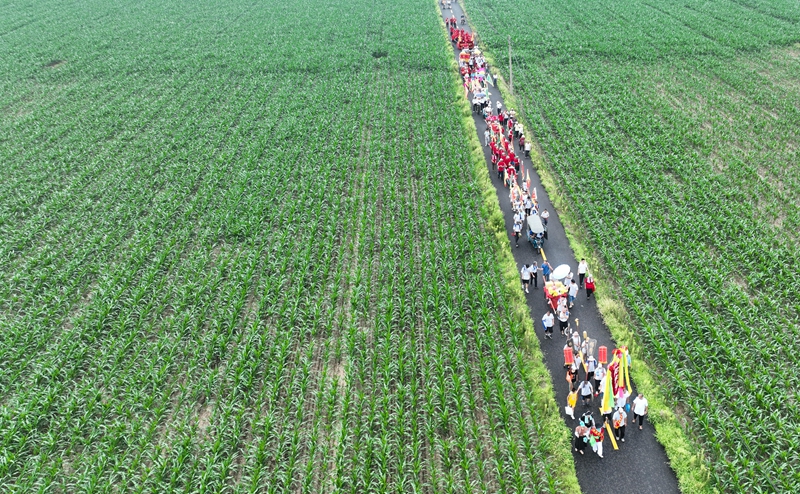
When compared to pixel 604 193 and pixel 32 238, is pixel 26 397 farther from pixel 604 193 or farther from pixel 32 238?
pixel 604 193

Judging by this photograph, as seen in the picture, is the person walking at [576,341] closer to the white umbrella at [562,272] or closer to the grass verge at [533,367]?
the grass verge at [533,367]

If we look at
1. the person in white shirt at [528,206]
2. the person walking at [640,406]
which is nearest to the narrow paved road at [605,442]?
the person walking at [640,406]

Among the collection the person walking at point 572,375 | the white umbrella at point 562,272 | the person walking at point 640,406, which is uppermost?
the white umbrella at point 562,272

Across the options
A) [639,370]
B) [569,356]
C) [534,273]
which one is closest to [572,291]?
Answer: [534,273]

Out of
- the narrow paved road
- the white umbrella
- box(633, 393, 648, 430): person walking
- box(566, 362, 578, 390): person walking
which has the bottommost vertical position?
the narrow paved road

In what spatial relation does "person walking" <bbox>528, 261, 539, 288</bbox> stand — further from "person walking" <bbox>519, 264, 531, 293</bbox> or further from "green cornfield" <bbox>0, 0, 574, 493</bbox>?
"green cornfield" <bbox>0, 0, 574, 493</bbox>

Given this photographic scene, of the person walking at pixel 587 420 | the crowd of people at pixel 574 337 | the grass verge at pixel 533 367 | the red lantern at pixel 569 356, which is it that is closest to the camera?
the grass verge at pixel 533 367

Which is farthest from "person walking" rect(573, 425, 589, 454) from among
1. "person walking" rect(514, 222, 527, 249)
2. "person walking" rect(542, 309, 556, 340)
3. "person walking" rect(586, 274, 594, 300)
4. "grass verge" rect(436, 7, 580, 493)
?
"person walking" rect(514, 222, 527, 249)
